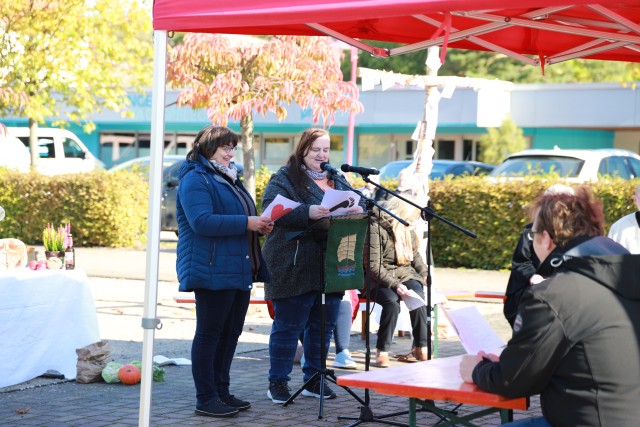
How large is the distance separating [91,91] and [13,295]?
16.0m

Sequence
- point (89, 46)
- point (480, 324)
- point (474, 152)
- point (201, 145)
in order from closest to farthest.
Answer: point (480, 324), point (201, 145), point (89, 46), point (474, 152)

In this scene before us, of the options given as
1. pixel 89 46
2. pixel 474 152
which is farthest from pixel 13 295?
pixel 474 152

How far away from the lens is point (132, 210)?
19.5 metres

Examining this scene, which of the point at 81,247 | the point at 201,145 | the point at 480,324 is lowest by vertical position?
the point at 81,247

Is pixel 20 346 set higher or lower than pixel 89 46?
lower

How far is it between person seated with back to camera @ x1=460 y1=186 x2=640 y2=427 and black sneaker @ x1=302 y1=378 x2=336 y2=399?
11.7ft

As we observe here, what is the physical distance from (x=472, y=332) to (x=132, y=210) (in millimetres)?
15598

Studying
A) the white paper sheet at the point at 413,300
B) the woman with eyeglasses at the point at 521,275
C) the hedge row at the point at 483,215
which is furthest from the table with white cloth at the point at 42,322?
the hedge row at the point at 483,215

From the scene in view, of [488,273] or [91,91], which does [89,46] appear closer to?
[91,91]

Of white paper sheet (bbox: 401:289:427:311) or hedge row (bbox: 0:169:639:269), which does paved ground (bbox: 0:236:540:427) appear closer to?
white paper sheet (bbox: 401:289:427:311)

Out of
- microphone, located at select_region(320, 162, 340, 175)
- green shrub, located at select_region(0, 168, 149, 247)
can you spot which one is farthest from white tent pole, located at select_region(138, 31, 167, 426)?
green shrub, located at select_region(0, 168, 149, 247)

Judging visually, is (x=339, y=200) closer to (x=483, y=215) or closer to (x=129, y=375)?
(x=129, y=375)

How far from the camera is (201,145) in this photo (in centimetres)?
664

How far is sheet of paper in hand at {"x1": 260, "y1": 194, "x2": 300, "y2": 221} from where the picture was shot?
20.8 feet
